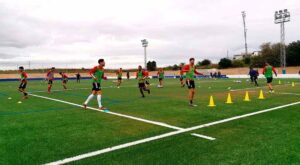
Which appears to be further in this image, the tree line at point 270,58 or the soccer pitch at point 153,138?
the tree line at point 270,58

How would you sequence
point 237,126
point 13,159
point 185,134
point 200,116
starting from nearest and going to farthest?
point 13,159 < point 185,134 < point 237,126 < point 200,116

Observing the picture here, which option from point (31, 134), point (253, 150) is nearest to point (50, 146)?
point (31, 134)

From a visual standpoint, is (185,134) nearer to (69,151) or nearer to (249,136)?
(249,136)

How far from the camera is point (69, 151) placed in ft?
16.5

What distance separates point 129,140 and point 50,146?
1717mm

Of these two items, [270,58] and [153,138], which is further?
[270,58]

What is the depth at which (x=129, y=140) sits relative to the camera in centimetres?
576

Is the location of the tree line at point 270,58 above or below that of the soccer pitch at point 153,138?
above

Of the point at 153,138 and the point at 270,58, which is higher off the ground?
the point at 270,58

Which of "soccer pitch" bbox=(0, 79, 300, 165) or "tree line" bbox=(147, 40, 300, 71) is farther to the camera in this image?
"tree line" bbox=(147, 40, 300, 71)

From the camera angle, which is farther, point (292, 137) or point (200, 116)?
point (200, 116)

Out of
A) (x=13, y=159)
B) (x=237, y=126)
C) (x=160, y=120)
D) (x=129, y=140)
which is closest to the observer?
Answer: (x=13, y=159)

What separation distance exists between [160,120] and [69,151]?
11.6ft

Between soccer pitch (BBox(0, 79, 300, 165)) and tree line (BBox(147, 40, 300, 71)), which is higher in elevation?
tree line (BBox(147, 40, 300, 71))
